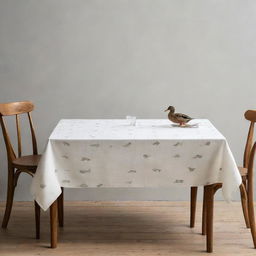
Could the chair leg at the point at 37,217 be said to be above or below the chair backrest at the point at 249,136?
below

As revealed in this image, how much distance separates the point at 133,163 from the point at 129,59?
129 cm

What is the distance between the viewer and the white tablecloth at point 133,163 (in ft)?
10.3

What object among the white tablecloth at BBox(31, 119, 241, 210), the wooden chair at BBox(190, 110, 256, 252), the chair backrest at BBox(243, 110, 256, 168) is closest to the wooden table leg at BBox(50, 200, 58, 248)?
the white tablecloth at BBox(31, 119, 241, 210)

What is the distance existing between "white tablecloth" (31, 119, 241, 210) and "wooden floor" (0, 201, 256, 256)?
42 centimetres

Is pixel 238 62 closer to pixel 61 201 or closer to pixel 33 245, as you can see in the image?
pixel 61 201

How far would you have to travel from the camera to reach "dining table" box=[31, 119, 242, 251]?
3125mm

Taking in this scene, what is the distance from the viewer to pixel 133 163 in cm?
317

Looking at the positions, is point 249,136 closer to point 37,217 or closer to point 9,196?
point 37,217

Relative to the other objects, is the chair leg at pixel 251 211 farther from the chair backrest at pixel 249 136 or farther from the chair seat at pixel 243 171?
the chair backrest at pixel 249 136

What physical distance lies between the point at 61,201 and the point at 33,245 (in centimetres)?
42

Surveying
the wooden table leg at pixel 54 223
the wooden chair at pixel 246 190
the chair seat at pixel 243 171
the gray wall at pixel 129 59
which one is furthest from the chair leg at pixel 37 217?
the chair seat at pixel 243 171

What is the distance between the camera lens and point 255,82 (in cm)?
428

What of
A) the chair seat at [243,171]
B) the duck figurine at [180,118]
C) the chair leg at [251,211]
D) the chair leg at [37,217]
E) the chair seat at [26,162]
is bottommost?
the chair leg at [37,217]

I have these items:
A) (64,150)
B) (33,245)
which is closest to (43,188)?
(64,150)
